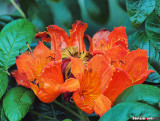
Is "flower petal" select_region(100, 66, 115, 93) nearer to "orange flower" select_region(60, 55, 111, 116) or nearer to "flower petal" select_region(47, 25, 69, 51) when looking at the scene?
"orange flower" select_region(60, 55, 111, 116)

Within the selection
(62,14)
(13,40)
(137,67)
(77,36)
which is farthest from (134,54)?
(62,14)

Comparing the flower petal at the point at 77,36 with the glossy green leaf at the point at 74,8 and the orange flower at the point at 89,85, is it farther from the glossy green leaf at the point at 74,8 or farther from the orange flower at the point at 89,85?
the glossy green leaf at the point at 74,8

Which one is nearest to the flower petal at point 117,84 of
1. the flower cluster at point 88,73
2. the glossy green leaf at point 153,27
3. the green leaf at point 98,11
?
the flower cluster at point 88,73

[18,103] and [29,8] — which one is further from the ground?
[29,8]

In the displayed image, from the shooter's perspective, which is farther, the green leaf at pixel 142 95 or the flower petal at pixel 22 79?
the flower petal at pixel 22 79

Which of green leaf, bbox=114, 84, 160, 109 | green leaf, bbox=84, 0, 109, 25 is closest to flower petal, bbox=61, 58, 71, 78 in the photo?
green leaf, bbox=114, 84, 160, 109

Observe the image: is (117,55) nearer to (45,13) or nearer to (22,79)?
(22,79)
